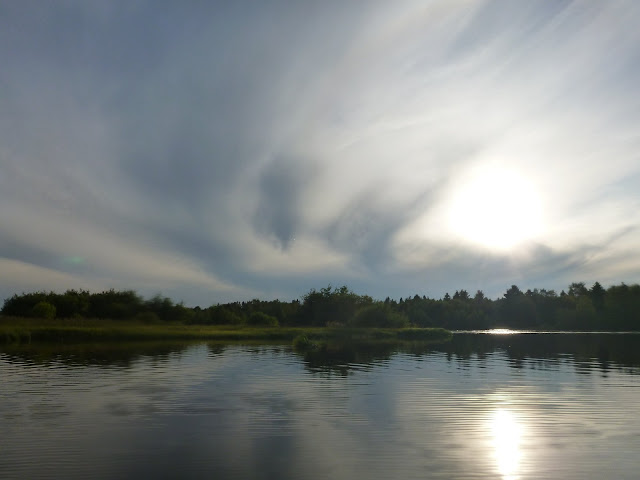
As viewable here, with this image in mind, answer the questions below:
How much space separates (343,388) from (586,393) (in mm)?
16403

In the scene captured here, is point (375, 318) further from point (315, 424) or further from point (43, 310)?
point (315, 424)

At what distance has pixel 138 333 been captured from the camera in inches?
3939

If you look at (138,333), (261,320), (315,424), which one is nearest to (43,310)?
(138,333)

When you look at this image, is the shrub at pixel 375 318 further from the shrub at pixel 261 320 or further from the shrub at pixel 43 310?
the shrub at pixel 43 310

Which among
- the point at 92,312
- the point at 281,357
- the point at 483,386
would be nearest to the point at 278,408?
the point at 483,386

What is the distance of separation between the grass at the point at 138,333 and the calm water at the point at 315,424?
45.0 meters

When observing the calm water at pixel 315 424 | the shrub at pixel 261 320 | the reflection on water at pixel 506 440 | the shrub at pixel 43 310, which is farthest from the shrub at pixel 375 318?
the reflection on water at pixel 506 440

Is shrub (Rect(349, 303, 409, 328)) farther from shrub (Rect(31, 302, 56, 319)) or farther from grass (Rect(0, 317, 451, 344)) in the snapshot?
shrub (Rect(31, 302, 56, 319))

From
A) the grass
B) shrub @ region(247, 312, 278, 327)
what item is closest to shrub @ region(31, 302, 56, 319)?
the grass

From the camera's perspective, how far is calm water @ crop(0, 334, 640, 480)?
1869cm

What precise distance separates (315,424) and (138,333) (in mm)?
82114

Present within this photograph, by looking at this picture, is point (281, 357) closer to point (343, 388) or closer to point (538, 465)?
point (343, 388)

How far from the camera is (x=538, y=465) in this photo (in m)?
19.0

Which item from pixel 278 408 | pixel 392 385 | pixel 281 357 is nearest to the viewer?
pixel 278 408
